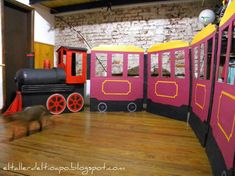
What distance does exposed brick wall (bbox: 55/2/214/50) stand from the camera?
404 centimetres

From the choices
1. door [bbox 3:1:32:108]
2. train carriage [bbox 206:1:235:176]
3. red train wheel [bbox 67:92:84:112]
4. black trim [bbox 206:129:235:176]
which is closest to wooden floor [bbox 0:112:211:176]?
black trim [bbox 206:129:235:176]

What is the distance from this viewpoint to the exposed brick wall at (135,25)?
13.3 feet

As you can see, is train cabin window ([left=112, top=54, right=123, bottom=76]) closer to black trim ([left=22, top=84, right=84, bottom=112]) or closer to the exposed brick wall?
the exposed brick wall

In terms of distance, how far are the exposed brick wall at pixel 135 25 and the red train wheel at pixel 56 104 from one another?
1726 millimetres

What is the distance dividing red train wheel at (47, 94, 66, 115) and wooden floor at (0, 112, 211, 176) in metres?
0.58

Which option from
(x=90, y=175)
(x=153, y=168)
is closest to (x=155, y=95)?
(x=153, y=168)

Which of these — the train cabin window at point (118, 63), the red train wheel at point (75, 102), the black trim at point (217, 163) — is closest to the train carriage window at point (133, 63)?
the train cabin window at point (118, 63)

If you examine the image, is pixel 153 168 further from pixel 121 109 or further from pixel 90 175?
pixel 121 109

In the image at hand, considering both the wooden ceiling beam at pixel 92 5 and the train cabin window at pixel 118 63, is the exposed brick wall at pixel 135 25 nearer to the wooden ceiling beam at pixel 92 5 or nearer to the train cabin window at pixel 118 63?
the wooden ceiling beam at pixel 92 5

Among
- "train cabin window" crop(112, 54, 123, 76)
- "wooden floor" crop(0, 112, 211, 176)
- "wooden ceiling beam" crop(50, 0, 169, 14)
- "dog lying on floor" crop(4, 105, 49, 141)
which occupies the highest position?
"wooden ceiling beam" crop(50, 0, 169, 14)

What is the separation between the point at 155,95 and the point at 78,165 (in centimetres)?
237

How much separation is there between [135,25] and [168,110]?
2.02m

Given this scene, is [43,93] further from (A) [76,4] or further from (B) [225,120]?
(B) [225,120]

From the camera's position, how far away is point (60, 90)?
3.52 m
